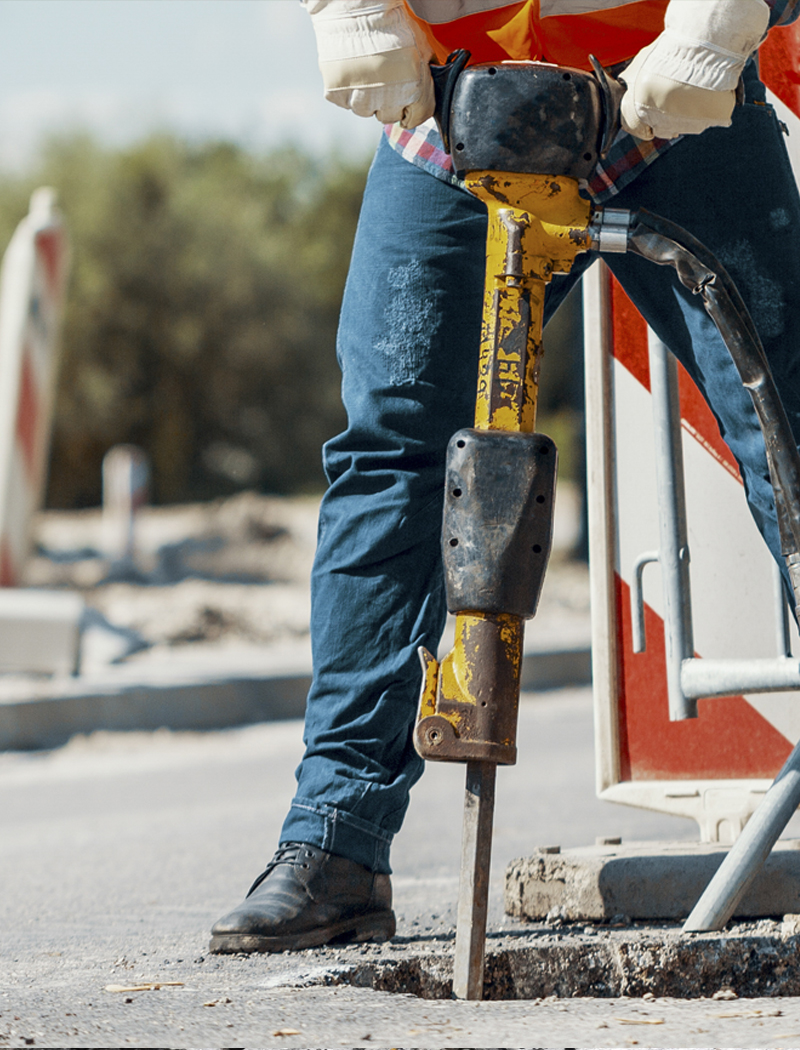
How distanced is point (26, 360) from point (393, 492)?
5.38 m

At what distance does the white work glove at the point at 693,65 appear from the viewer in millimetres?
2033

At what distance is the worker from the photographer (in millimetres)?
2314

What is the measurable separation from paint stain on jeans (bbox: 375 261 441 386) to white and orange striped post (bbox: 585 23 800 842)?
49cm

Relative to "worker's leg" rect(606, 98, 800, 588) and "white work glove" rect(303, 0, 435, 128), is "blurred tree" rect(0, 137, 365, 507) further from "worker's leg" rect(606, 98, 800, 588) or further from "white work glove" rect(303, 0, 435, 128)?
"white work glove" rect(303, 0, 435, 128)

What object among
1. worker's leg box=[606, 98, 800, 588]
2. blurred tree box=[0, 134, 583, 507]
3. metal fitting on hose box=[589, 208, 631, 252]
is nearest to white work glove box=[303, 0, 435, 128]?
metal fitting on hose box=[589, 208, 631, 252]

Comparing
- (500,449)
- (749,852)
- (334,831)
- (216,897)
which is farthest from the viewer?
(216,897)

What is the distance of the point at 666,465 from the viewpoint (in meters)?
2.71

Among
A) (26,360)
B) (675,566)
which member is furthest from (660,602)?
(26,360)

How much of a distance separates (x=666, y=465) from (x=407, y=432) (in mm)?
522

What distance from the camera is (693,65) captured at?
203 centimetres

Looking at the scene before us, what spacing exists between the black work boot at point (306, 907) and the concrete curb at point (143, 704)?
403 centimetres

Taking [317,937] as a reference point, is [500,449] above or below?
above

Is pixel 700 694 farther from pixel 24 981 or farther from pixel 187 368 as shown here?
pixel 187 368

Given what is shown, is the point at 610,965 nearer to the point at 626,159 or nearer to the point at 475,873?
the point at 475,873
